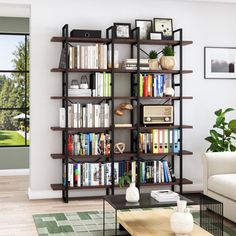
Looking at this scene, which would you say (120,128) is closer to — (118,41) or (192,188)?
(118,41)

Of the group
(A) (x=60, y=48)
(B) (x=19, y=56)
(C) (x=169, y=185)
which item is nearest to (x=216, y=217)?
(C) (x=169, y=185)

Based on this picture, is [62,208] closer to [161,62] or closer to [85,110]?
[85,110]

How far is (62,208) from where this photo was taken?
20.2 ft

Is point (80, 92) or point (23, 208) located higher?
point (80, 92)

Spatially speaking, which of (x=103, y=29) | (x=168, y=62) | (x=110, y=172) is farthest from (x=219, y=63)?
(x=110, y=172)

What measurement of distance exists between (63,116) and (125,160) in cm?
99

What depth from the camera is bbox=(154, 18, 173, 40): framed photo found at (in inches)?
270

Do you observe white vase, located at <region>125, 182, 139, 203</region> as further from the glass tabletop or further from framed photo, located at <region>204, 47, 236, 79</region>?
framed photo, located at <region>204, 47, 236, 79</region>

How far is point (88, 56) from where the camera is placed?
255 inches

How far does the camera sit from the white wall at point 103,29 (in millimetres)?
Answer: 6633

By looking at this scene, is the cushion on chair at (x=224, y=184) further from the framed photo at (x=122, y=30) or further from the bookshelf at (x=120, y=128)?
the framed photo at (x=122, y=30)

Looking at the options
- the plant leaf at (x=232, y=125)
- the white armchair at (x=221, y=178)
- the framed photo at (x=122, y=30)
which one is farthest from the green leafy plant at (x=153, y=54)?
the white armchair at (x=221, y=178)

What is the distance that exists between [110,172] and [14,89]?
3.20m

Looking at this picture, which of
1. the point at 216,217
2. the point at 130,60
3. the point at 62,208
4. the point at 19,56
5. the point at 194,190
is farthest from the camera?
the point at 19,56
